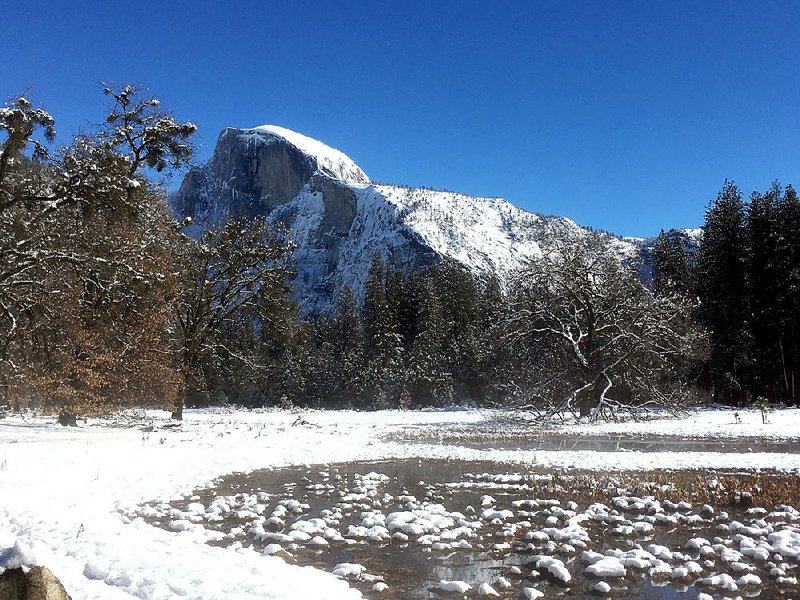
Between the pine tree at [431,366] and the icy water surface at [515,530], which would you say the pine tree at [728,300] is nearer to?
the pine tree at [431,366]

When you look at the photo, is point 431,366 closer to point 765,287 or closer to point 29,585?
point 765,287

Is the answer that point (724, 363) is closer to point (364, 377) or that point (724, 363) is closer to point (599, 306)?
point (599, 306)

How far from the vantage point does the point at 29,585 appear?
13.2 ft

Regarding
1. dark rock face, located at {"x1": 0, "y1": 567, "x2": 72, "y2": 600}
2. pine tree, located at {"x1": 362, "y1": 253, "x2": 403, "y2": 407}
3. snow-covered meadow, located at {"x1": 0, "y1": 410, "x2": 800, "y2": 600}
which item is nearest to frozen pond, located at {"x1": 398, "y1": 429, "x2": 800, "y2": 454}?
snow-covered meadow, located at {"x1": 0, "y1": 410, "x2": 800, "y2": 600}

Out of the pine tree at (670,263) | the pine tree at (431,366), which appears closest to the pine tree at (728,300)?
the pine tree at (670,263)

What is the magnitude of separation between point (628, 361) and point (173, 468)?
2292 cm

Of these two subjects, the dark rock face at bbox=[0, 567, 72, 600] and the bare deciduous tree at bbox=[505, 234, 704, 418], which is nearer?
the dark rock face at bbox=[0, 567, 72, 600]

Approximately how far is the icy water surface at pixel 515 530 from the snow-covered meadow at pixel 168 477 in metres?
0.66

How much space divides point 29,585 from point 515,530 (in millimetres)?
5378

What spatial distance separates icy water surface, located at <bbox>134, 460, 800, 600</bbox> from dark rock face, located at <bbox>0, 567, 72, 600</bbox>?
2548 millimetres

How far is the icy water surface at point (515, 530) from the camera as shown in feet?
17.6

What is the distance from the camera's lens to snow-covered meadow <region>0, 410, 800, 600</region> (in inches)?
199

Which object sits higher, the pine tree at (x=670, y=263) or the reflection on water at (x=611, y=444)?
the pine tree at (x=670, y=263)

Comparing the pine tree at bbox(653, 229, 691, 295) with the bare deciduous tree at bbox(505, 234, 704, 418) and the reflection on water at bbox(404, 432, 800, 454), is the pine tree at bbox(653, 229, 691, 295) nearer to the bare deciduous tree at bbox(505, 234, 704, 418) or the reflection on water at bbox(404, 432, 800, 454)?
the bare deciduous tree at bbox(505, 234, 704, 418)
